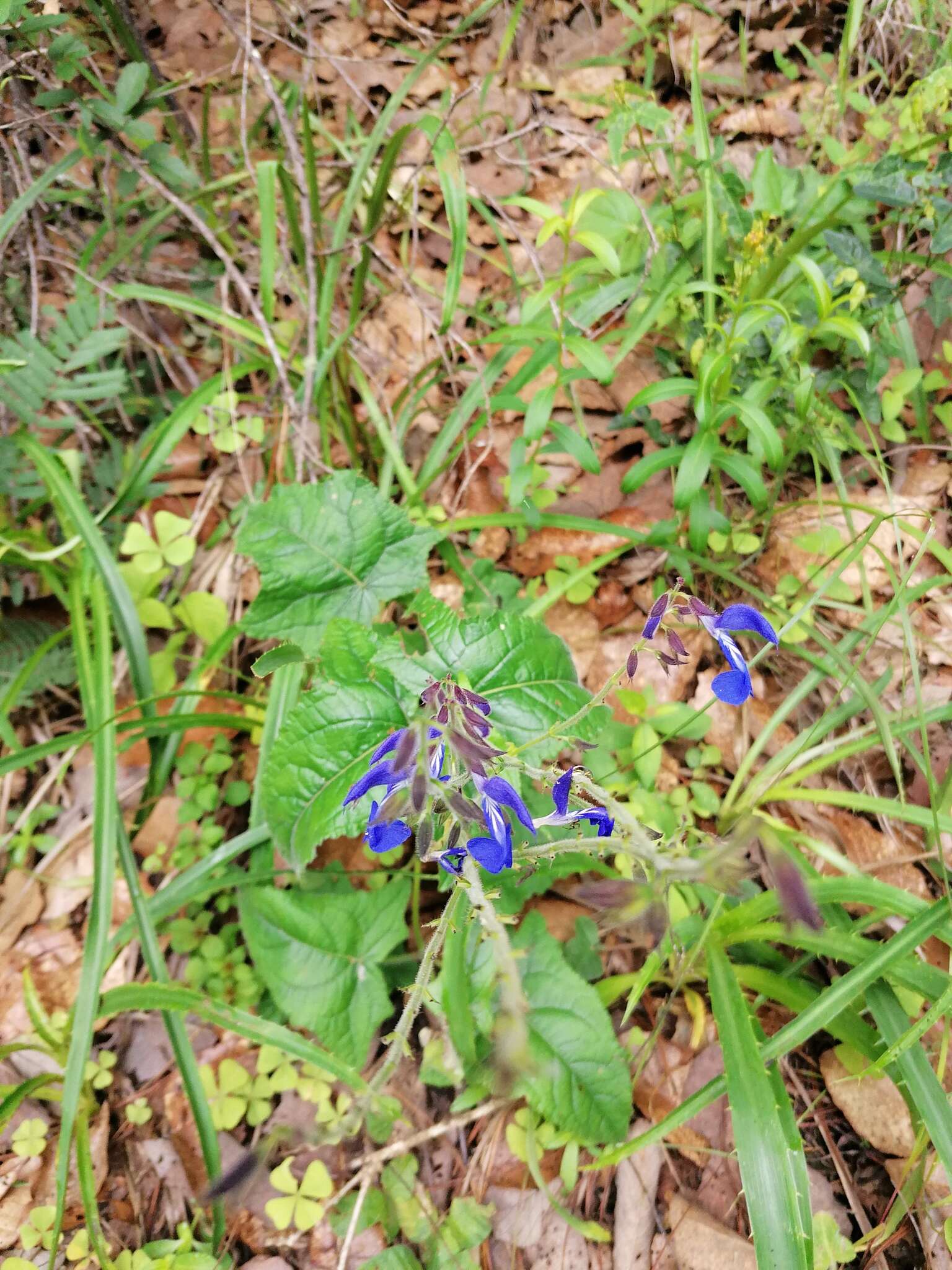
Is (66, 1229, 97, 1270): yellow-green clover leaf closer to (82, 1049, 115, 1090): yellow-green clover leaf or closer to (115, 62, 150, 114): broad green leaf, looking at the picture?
(82, 1049, 115, 1090): yellow-green clover leaf

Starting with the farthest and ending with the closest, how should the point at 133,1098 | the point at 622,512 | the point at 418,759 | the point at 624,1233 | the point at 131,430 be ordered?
the point at 131,430 < the point at 622,512 < the point at 133,1098 < the point at 624,1233 < the point at 418,759

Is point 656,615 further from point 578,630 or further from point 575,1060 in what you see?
point 578,630

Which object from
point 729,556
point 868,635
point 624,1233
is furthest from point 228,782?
point 868,635

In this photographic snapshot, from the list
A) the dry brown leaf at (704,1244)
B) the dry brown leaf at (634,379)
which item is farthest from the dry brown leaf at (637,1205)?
the dry brown leaf at (634,379)

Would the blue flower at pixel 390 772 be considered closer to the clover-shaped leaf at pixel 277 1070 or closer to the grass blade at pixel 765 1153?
the grass blade at pixel 765 1153

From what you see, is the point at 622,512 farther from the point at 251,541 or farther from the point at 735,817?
the point at 251,541

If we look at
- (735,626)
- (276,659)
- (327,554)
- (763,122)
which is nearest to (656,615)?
(735,626)

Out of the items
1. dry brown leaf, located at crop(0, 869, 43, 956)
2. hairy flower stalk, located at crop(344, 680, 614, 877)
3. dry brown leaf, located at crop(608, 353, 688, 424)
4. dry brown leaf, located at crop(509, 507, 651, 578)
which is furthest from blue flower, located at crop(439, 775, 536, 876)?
dry brown leaf, located at crop(608, 353, 688, 424)
